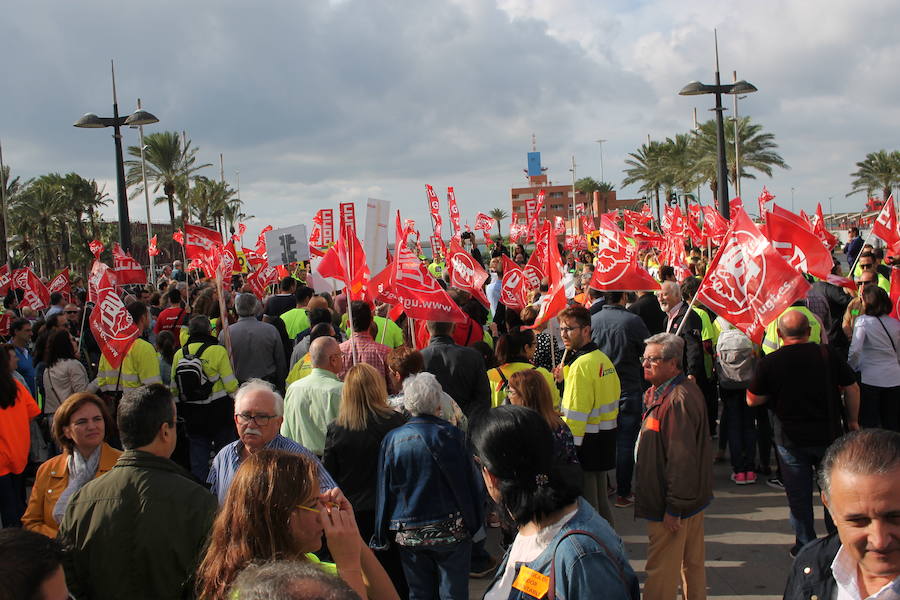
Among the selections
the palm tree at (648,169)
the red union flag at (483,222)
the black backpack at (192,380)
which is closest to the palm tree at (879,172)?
the palm tree at (648,169)

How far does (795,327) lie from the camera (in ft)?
18.5

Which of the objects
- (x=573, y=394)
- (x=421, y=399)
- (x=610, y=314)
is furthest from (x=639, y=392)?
(x=421, y=399)

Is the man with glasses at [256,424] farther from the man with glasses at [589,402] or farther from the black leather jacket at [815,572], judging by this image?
the man with glasses at [589,402]

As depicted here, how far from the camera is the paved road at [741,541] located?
5461 mm

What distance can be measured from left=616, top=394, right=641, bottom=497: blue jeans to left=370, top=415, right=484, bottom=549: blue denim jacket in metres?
3.20

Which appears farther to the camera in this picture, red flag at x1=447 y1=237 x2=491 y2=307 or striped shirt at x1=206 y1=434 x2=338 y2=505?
red flag at x1=447 y1=237 x2=491 y2=307

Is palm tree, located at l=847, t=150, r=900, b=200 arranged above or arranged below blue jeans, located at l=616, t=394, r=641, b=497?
above

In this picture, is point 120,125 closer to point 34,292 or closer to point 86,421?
point 34,292

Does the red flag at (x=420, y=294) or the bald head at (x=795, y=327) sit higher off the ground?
the red flag at (x=420, y=294)

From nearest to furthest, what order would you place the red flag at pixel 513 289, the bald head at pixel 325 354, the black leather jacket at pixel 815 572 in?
1. the black leather jacket at pixel 815 572
2. the bald head at pixel 325 354
3. the red flag at pixel 513 289

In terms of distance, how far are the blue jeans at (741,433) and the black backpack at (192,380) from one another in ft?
16.0

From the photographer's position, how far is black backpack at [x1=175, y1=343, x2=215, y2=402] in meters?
6.88

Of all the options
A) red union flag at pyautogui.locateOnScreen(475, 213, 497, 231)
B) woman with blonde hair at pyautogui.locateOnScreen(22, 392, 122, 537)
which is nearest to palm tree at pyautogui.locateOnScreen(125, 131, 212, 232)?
red union flag at pyautogui.locateOnScreen(475, 213, 497, 231)

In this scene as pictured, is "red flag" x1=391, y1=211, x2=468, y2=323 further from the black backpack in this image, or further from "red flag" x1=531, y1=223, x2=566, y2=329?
the black backpack
